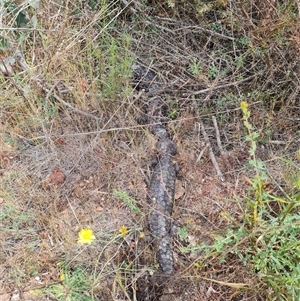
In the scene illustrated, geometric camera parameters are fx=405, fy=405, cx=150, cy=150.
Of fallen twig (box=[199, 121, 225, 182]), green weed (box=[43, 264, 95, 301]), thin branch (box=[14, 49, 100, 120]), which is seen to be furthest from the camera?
thin branch (box=[14, 49, 100, 120])

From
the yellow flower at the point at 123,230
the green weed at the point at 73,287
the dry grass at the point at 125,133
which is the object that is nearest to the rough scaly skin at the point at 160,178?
the dry grass at the point at 125,133

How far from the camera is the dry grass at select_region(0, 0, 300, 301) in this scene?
187 cm

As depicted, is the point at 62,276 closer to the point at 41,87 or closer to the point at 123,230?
the point at 123,230

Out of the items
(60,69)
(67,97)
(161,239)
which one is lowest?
(161,239)

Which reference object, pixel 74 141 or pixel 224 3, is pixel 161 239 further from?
pixel 224 3

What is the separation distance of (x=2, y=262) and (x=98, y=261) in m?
0.47

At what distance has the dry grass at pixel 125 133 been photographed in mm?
1866

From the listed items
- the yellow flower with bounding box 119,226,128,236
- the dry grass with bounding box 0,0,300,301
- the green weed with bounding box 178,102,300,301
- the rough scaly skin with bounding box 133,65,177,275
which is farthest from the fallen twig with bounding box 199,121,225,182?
the yellow flower with bounding box 119,226,128,236

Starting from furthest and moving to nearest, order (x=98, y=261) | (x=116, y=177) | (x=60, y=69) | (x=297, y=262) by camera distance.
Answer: (x=60, y=69), (x=116, y=177), (x=98, y=261), (x=297, y=262)

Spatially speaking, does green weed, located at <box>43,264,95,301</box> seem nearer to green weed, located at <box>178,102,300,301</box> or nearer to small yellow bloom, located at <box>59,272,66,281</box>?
small yellow bloom, located at <box>59,272,66,281</box>

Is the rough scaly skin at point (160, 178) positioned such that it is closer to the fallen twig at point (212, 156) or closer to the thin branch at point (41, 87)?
the fallen twig at point (212, 156)

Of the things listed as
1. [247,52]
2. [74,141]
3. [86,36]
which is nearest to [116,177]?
[74,141]

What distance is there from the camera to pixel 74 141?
2287 mm

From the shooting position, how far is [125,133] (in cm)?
228
